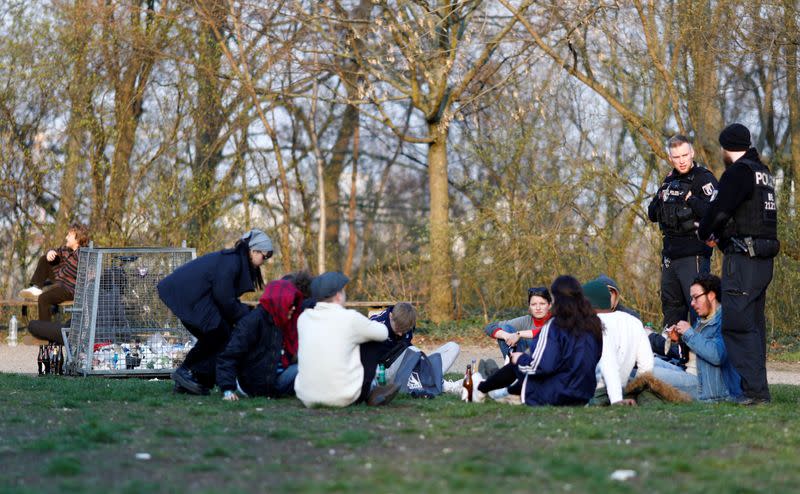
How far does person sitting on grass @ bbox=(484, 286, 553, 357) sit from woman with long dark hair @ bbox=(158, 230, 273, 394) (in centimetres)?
221

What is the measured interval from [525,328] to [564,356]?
222cm

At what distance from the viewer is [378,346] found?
826cm

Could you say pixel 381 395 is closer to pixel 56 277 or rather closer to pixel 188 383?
pixel 188 383

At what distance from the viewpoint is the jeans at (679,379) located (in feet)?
29.8

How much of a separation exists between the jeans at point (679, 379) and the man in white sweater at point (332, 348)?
96.9 inches

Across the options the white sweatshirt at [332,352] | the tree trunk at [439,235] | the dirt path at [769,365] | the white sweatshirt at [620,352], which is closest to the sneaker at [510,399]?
the white sweatshirt at [620,352]

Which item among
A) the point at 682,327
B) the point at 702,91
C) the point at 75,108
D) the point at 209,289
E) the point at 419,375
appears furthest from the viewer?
the point at 75,108

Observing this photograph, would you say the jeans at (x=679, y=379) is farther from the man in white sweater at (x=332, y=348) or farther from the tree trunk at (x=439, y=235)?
the tree trunk at (x=439, y=235)

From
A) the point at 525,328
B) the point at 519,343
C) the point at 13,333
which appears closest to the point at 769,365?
the point at 525,328

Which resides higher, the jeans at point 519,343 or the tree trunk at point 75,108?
the tree trunk at point 75,108

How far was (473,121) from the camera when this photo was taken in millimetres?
23219

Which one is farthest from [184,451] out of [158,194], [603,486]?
[158,194]

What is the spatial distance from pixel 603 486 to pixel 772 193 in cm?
433

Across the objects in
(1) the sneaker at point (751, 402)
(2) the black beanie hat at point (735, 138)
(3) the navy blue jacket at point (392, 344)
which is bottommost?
(1) the sneaker at point (751, 402)
